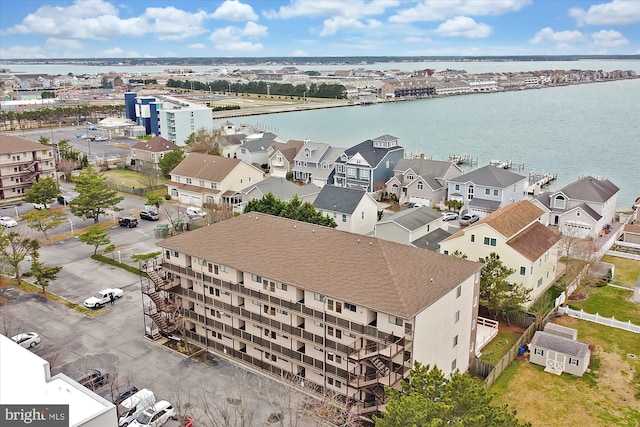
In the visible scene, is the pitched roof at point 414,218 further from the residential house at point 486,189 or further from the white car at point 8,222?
the white car at point 8,222

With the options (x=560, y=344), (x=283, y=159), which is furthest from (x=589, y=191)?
(x=283, y=159)

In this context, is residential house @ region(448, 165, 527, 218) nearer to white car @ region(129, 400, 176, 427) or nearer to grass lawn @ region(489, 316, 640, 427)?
grass lawn @ region(489, 316, 640, 427)

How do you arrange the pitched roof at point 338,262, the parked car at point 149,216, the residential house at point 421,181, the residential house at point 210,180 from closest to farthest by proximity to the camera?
the pitched roof at point 338,262 → the parked car at point 149,216 → the residential house at point 210,180 → the residential house at point 421,181

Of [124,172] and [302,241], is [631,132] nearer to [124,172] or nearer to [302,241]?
[124,172]

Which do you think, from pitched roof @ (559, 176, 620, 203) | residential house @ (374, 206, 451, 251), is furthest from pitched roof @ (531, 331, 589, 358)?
pitched roof @ (559, 176, 620, 203)

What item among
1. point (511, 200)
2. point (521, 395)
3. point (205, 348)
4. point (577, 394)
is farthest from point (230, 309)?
point (511, 200)

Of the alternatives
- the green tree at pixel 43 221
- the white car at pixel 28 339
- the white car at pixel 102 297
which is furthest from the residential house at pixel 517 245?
the green tree at pixel 43 221

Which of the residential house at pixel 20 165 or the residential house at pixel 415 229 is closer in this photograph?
the residential house at pixel 415 229
